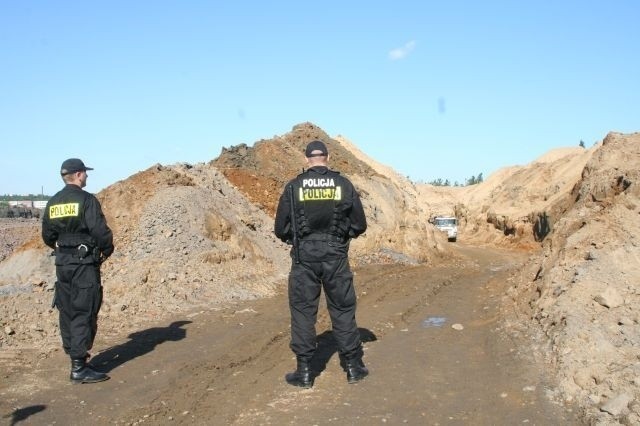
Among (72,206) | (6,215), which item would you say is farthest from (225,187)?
(6,215)

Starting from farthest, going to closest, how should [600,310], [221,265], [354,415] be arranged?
1. [221,265]
2. [600,310]
3. [354,415]

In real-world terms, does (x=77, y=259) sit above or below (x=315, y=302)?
above

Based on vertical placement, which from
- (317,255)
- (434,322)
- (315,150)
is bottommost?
(434,322)

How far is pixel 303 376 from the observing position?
5.64 m

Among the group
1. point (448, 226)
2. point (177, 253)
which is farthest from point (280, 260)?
point (448, 226)

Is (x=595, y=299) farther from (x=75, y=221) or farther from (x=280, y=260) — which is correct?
(x=280, y=260)

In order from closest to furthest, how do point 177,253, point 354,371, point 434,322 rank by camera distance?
point 354,371, point 434,322, point 177,253

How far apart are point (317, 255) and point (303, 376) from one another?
1.16 metres

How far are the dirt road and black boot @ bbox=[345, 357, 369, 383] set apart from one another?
7 cm

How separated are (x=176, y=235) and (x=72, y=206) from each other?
7.19 meters

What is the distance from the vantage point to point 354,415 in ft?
16.1

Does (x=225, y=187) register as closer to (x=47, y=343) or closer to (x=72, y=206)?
(x=47, y=343)

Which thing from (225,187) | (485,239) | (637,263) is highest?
(225,187)

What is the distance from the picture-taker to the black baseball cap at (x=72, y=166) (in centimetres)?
601
